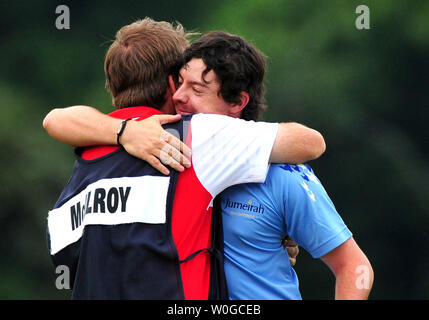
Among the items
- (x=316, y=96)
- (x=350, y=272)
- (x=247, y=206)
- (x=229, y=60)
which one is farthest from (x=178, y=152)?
(x=316, y=96)

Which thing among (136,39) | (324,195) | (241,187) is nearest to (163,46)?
(136,39)

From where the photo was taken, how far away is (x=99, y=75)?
7086mm

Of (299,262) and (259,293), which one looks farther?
(299,262)

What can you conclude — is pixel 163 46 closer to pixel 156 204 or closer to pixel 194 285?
pixel 156 204

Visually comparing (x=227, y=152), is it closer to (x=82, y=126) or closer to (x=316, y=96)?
(x=82, y=126)

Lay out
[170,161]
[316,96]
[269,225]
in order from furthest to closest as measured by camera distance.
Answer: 1. [316,96]
2. [269,225]
3. [170,161]

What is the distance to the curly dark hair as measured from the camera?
6.90 feet

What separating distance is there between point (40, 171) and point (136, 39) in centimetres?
508

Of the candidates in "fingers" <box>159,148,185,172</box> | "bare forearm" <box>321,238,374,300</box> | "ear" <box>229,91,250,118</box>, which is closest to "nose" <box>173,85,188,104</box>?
"ear" <box>229,91,250,118</box>

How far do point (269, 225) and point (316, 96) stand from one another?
192 inches

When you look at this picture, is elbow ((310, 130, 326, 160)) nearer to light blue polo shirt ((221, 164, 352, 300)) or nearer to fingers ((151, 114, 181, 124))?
light blue polo shirt ((221, 164, 352, 300))

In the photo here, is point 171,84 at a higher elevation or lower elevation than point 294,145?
higher

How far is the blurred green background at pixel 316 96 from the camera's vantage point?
6.77 metres

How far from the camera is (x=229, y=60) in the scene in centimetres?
210
